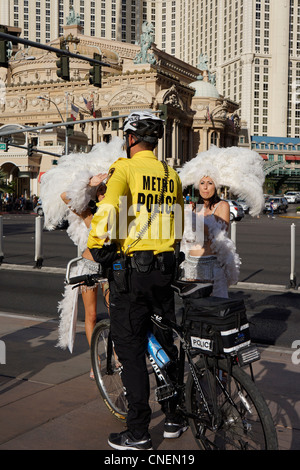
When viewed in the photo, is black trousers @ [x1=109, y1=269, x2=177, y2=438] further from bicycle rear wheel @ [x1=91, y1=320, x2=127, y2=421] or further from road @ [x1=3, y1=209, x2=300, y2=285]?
road @ [x1=3, y1=209, x2=300, y2=285]

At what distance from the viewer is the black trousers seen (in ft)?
11.6

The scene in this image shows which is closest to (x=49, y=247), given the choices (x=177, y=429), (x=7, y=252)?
(x=7, y=252)

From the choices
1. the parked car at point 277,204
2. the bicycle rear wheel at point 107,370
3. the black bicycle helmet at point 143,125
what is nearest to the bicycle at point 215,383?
the bicycle rear wheel at point 107,370

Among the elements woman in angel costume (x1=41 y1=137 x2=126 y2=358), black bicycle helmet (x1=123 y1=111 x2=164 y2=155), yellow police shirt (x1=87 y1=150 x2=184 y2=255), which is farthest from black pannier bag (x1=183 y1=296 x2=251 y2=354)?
woman in angel costume (x1=41 y1=137 x2=126 y2=358)

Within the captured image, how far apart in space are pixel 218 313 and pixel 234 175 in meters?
2.73

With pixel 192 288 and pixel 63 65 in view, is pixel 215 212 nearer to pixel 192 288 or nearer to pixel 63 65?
pixel 192 288

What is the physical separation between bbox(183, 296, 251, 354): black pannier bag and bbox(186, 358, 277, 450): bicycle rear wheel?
0.35ft

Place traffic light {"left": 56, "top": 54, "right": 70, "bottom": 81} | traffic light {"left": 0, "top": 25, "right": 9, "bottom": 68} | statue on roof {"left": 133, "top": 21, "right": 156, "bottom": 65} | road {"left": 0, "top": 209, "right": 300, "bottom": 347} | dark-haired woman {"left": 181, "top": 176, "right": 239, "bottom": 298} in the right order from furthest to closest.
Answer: statue on roof {"left": 133, "top": 21, "right": 156, "bottom": 65}, traffic light {"left": 56, "top": 54, "right": 70, "bottom": 81}, traffic light {"left": 0, "top": 25, "right": 9, "bottom": 68}, road {"left": 0, "top": 209, "right": 300, "bottom": 347}, dark-haired woman {"left": 181, "top": 176, "right": 239, "bottom": 298}

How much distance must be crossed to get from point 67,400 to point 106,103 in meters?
80.6

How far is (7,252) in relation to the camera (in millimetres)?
16516

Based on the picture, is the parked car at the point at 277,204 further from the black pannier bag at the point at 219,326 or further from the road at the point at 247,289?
the black pannier bag at the point at 219,326

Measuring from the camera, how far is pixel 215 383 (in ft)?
10.5
